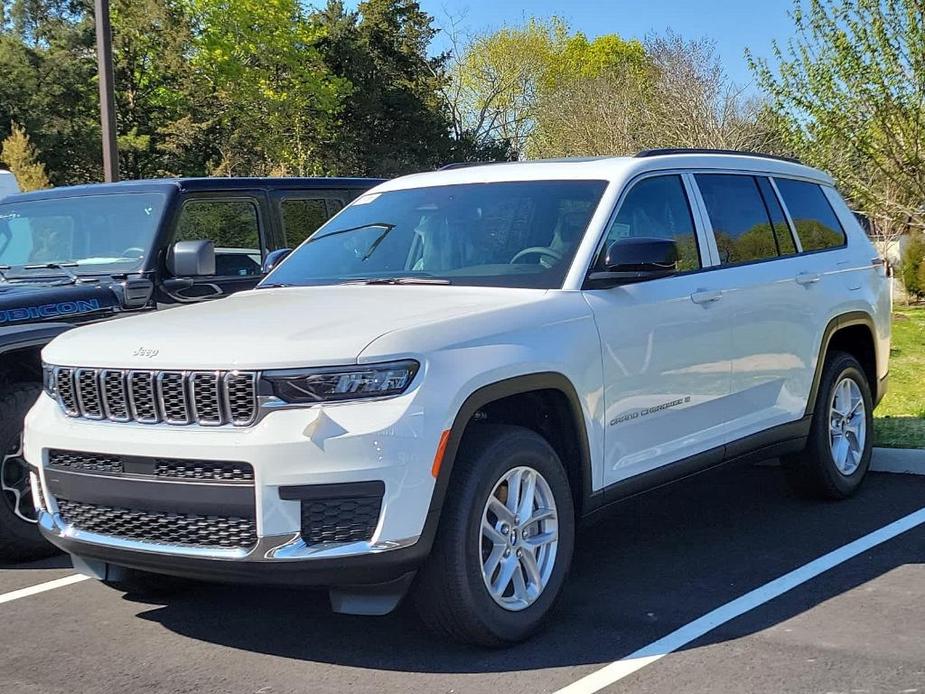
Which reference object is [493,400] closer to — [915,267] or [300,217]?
[300,217]

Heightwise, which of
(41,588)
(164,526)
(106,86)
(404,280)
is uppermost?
(106,86)

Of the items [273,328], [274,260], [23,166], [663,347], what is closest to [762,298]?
[663,347]

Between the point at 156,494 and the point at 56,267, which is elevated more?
the point at 56,267

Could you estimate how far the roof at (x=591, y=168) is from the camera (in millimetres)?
5258

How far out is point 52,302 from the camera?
5.95m

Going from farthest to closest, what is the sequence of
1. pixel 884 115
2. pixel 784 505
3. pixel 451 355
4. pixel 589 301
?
pixel 884 115, pixel 784 505, pixel 589 301, pixel 451 355

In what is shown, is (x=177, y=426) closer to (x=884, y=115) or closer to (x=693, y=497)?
(x=693, y=497)

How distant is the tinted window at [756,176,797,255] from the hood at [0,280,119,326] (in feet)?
11.8

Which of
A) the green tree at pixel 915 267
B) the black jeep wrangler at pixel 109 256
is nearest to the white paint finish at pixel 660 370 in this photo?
the black jeep wrangler at pixel 109 256

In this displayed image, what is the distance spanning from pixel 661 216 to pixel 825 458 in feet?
6.20

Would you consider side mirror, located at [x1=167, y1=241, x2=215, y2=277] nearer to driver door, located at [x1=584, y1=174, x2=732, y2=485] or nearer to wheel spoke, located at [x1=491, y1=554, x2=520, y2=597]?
driver door, located at [x1=584, y1=174, x2=732, y2=485]

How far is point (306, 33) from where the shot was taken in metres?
49.5

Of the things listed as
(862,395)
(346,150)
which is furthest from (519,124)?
(862,395)

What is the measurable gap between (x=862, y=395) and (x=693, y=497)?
45.6 inches
